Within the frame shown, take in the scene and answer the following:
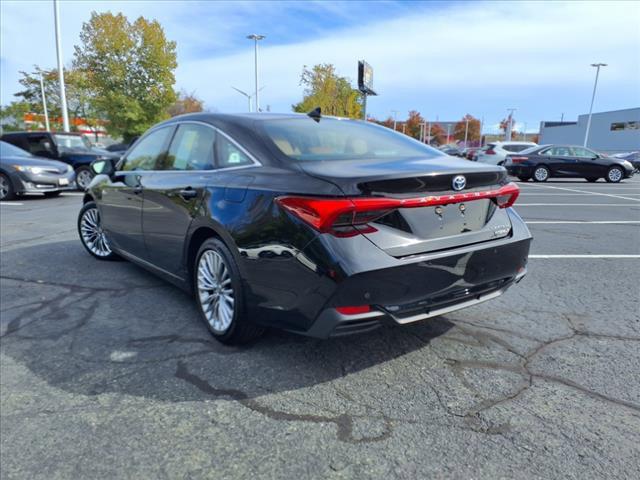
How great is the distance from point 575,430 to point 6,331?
12.2 feet

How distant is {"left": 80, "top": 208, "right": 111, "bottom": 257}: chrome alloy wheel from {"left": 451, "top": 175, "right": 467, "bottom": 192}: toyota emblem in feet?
13.3

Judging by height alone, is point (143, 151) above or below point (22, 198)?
above

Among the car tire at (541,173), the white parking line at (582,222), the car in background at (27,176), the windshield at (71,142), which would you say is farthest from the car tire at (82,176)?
the car tire at (541,173)

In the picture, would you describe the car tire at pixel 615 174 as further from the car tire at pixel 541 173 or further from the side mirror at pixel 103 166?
the side mirror at pixel 103 166

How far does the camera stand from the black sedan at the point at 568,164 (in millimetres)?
18047

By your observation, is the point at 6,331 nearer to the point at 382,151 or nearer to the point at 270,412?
the point at 270,412

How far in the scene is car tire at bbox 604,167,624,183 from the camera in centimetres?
1822

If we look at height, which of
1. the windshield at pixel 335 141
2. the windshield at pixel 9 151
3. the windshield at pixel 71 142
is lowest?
the windshield at pixel 9 151

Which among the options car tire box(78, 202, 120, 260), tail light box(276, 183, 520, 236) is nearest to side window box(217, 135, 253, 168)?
tail light box(276, 183, 520, 236)

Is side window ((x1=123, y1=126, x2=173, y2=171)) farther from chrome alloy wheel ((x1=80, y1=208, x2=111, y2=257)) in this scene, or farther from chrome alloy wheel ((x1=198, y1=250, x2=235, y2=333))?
chrome alloy wheel ((x1=198, y1=250, x2=235, y2=333))

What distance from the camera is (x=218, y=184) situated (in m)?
3.07

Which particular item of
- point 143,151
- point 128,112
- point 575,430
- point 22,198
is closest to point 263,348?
point 575,430

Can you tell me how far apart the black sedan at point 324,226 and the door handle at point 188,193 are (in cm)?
2

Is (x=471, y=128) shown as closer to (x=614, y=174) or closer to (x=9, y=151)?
(x=614, y=174)
